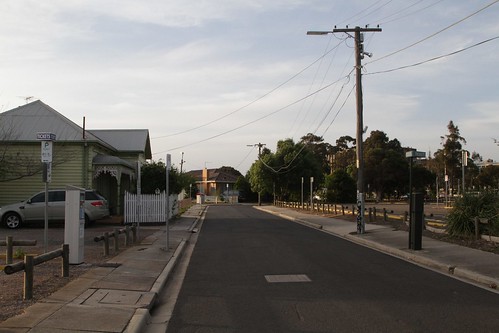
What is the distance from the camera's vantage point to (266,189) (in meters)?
66.9

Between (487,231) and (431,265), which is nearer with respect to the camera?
(431,265)

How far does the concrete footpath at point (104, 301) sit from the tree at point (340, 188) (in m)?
53.7

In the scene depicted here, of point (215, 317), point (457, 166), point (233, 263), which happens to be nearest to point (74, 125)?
point (233, 263)

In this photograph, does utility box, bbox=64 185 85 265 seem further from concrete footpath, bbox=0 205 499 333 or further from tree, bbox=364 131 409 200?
tree, bbox=364 131 409 200

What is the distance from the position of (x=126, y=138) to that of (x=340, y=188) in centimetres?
3789

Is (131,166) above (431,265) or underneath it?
above

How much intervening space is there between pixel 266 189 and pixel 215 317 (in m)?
59.6

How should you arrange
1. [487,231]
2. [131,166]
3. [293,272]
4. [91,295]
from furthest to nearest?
1. [131,166]
2. [487,231]
3. [293,272]
4. [91,295]

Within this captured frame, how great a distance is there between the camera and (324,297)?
8.55 m

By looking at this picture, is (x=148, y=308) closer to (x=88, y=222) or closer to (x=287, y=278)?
(x=287, y=278)

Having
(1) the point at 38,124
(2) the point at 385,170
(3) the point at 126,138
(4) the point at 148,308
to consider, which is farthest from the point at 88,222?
(2) the point at 385,170

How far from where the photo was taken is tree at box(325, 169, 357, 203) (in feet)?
213

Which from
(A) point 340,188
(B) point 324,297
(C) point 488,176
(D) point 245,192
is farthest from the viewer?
(D) point 245,192

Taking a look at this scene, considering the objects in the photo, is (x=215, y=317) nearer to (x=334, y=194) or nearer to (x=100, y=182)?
(x=100, y=182)
